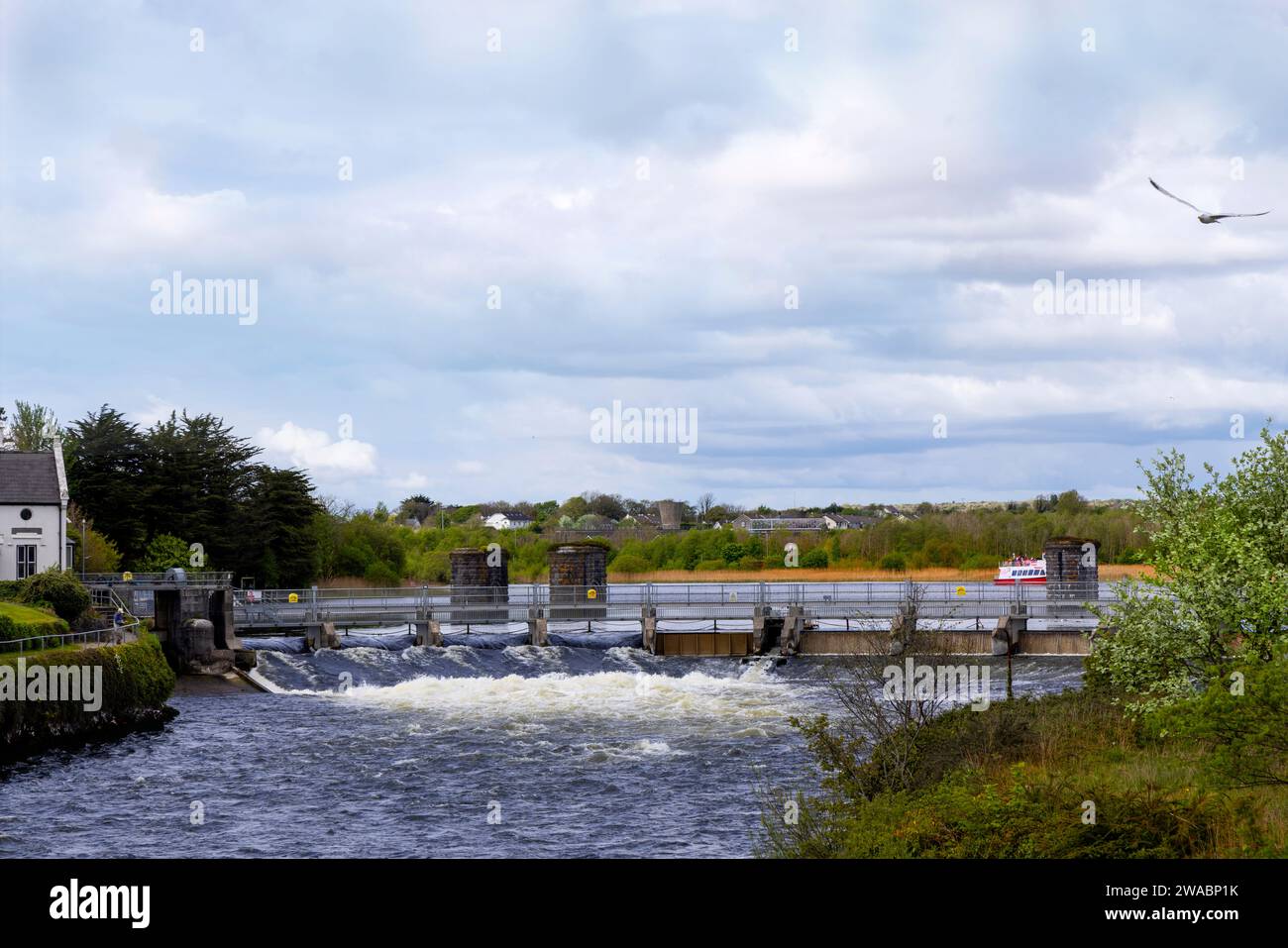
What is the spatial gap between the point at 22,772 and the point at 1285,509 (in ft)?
96.2

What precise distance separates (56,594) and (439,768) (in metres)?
A: 19.8

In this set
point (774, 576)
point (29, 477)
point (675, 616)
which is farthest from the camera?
point (774, 576)

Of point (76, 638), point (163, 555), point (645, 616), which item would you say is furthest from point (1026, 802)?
point (163, 555)

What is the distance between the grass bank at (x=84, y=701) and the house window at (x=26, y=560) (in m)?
16.7

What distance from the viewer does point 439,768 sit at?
34.0 metres

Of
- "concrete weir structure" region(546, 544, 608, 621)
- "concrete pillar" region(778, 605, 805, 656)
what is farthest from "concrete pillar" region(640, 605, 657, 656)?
"concrete pillar" region(778, 605, 805, 656)

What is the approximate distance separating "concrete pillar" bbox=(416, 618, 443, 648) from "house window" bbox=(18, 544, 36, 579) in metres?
16.9

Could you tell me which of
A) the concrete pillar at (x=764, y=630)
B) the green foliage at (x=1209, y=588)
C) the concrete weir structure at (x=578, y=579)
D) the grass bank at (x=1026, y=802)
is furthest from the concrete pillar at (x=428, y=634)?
the green foliage at (x=1209, y=588)

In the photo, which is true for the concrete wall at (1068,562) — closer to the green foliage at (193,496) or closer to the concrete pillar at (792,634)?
the concrete pillar at (792,634)

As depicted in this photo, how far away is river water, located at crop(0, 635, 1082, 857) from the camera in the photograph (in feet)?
85.2

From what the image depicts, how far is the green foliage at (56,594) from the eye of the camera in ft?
152

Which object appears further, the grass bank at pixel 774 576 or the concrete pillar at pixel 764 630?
the grass bank at pixel 774 576

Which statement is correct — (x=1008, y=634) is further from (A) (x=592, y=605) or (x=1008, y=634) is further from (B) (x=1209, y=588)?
(B) (x=1209, y=588)
